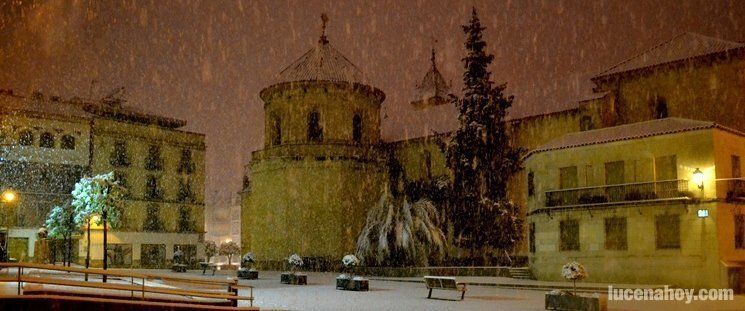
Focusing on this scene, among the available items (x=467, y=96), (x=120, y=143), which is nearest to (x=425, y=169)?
(x=467, y=96)

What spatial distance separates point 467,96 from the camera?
146 ft

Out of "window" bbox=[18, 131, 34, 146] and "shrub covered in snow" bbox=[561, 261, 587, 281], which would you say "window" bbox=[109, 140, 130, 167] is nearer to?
"window" bbox=[18, 131, 34, 146]

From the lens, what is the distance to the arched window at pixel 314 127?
5331cm

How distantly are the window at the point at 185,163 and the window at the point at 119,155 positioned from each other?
5.14m

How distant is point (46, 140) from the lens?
183 feet

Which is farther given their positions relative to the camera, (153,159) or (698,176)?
(153,159)

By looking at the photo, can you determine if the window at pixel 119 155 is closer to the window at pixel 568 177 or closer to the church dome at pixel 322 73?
the church dome at pixel 322 73

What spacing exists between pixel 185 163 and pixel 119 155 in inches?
249

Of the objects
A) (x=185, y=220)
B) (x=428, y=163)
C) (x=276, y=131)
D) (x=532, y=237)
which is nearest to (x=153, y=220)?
(x=185, y=220)

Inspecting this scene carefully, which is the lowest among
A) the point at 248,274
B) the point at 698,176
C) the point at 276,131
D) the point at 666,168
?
the point at 248,274

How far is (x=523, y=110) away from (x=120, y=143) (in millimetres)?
32726

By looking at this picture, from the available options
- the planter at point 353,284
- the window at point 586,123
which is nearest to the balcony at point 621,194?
the planter at point 353,284

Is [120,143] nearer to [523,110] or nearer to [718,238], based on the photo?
[523,110]

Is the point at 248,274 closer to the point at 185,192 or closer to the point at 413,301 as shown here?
the point at 413,301
